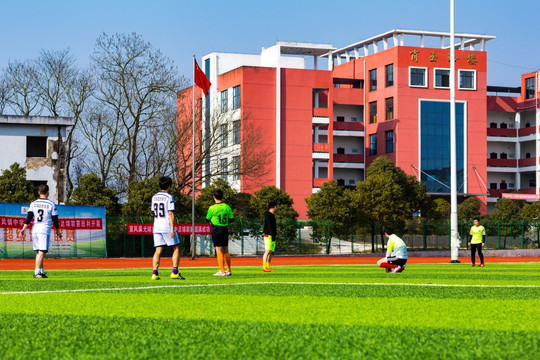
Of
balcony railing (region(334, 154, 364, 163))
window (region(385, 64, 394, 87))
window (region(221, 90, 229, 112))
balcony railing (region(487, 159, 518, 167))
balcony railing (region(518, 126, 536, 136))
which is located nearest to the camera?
window (region(221, 90, 229, 112))

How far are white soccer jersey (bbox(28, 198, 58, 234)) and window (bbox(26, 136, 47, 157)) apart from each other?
36.5 m

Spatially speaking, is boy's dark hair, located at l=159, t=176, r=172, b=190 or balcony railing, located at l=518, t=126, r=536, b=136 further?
balcony railing, located at l=518, t=126, r=536, b=136

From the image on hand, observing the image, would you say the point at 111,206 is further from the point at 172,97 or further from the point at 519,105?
the point at 519,105

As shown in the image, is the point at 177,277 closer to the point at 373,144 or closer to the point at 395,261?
the point at 395,261

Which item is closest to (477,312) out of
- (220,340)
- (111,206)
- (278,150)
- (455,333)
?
(455,333)

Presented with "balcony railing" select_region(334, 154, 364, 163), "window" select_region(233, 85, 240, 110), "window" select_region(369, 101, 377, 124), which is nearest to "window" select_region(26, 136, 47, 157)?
"window" select_region(233, 85, 240, 110)

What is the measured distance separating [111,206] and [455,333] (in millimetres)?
41118

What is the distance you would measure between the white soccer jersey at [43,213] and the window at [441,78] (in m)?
68.9

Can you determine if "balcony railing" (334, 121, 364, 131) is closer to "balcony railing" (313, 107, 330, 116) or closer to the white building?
"balcony railing" (313, 107, 330, 116)

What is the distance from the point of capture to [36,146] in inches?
1996

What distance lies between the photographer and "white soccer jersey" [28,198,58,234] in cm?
1530

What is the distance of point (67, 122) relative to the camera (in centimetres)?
5041

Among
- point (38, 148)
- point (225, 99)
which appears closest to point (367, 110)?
point (225, 99)

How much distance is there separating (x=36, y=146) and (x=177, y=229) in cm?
1473
